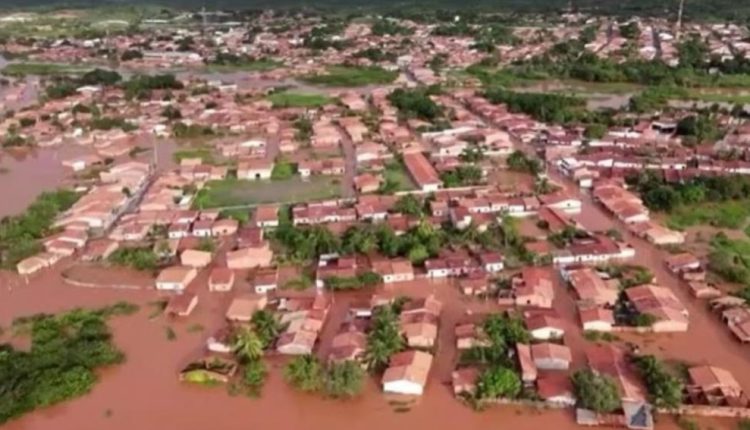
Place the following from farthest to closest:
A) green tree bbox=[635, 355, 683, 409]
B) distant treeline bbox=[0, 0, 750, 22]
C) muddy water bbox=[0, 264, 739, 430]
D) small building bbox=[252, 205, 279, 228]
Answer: distant treeline bbox=[0, 0, 750, 22] < small building bbox=[252, 205, 279, 228] < muddy water bbox=[0, 264, 739, 430] < green tree bbox=[635, 355, 683, 409]

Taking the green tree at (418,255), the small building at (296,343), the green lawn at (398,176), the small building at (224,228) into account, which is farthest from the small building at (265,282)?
the green lawn at (398,176)

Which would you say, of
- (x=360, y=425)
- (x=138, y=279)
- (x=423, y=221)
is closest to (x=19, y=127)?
(x=138, y=279)

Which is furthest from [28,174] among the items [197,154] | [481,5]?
[481,5]

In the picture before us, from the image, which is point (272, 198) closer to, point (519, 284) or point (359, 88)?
point (519, 284)

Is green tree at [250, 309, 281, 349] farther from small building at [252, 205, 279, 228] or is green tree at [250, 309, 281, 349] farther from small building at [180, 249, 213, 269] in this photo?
small building at [252, 205, 279, 228]

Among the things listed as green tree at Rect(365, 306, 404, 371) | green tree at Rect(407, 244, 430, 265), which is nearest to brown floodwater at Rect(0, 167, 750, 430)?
green tree at Rect(365, 306, 404, 371)
